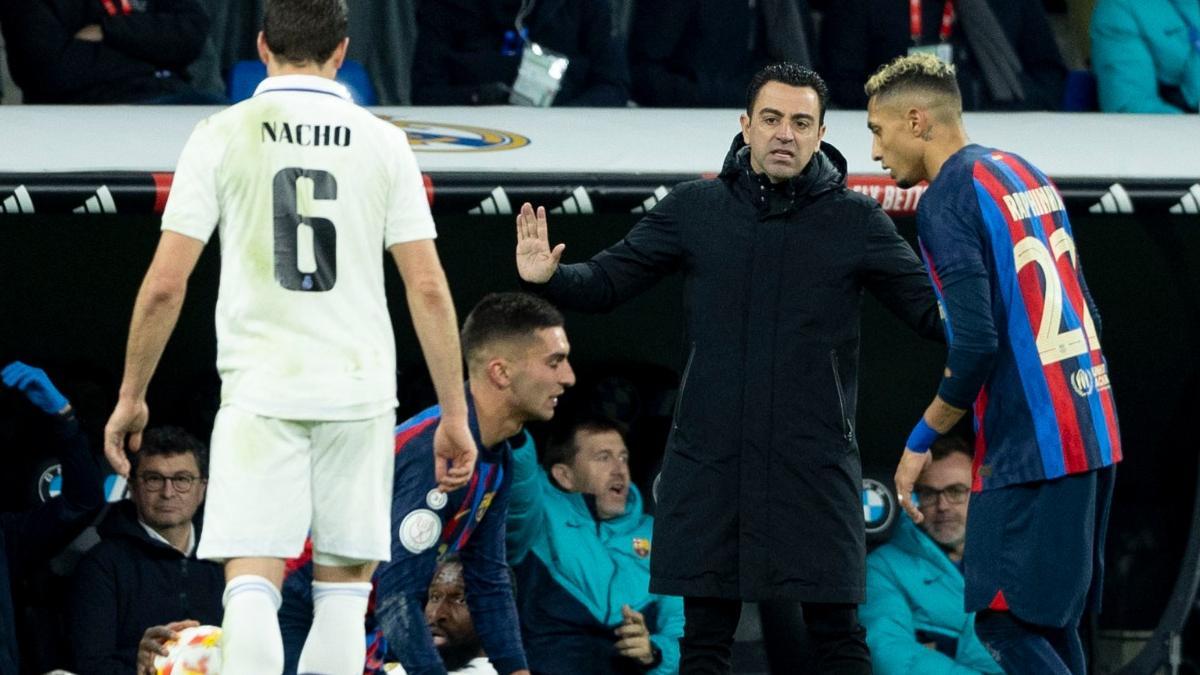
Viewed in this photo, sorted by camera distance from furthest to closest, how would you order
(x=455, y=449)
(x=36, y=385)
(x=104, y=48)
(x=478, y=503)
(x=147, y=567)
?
(x=104, y=48)
(x=147, y=567)
(x=36, y=385)
(x=478, y=503)
(x=455, y=449)

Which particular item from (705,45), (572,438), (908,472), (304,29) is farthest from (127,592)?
(705,45)

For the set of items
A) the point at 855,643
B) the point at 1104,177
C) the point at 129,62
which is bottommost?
the point at 855,643

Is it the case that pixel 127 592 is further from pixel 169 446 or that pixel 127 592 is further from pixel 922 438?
pixel 922 438

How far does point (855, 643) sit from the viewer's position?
15.4ft

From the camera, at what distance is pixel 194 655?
4.96 m

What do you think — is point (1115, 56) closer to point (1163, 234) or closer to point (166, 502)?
point (1163, 234)

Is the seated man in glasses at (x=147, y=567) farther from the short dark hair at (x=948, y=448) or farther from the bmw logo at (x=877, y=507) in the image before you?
the short dark hair at (x=948, y=448)

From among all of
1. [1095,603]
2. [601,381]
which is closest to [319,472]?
[1095,603]

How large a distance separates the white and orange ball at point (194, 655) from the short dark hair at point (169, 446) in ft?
3.10

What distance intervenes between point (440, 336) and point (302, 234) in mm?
322

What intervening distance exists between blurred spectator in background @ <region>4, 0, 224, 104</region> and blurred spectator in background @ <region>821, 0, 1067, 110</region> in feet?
7.06

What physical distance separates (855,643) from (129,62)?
3.34 m

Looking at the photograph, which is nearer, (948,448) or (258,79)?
(948,448)

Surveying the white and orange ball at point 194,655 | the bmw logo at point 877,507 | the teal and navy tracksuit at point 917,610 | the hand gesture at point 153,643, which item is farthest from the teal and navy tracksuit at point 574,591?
the white and orange ball at point 194,655
